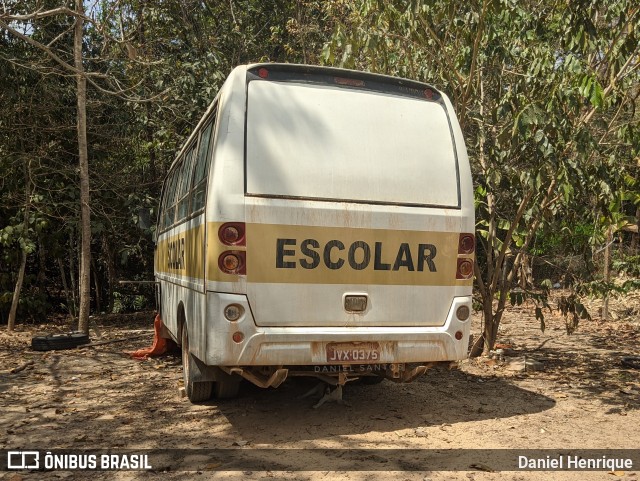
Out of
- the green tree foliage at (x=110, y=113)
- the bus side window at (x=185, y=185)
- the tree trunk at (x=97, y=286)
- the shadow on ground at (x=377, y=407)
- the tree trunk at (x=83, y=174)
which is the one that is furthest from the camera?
the tree trunk at (x=97, y=286)

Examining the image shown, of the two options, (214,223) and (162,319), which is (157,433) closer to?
(214,223)

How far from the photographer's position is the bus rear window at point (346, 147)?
530cm

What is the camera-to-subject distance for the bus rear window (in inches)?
209

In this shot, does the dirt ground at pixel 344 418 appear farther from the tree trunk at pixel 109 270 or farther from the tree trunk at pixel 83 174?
the tree trunk at pixel 109 270

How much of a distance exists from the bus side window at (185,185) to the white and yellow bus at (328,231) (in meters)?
1.02

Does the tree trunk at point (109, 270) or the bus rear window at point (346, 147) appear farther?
the tree trunk at point (109, 270)

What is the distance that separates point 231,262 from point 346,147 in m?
1.40

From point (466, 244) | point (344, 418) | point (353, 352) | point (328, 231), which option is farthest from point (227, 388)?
point (466, 244)

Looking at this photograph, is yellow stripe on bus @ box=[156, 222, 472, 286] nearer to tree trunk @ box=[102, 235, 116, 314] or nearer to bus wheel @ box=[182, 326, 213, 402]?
bus wheel @ box=[182, 326, 213, 402]

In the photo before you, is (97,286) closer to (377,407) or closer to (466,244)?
(377,407)

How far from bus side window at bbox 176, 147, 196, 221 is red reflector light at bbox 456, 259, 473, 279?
283 cm

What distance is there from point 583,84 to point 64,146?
11.1 m

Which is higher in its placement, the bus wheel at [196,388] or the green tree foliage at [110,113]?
the green tree foliage at [110,113]

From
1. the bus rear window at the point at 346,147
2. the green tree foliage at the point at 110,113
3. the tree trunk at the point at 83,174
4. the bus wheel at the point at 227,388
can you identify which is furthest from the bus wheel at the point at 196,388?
the green tree foliage at the point at 110,113
